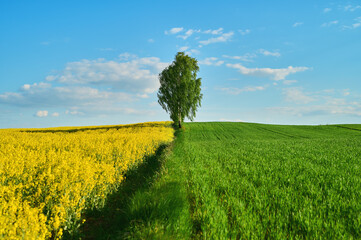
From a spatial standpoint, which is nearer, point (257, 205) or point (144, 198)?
point (257, 205)

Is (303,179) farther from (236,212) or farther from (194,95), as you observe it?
(194,95)

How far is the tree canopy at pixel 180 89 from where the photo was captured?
1667 inches

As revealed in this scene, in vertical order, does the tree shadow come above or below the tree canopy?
below

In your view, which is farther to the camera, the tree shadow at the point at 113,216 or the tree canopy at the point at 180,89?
the tree canopy at the point at 180,89

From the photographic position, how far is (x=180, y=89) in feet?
138

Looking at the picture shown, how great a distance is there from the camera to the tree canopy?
139 feet

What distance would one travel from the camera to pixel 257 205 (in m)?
4.94

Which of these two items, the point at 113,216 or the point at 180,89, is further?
the point at 180,89

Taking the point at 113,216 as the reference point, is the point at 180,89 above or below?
above

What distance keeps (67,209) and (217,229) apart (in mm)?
3361

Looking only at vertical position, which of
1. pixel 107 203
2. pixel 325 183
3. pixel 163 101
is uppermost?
pixel 163 101

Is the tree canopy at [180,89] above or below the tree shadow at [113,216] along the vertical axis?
above

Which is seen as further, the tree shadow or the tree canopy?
the tree canopy

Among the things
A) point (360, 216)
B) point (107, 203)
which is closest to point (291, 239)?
point (360, 216)
